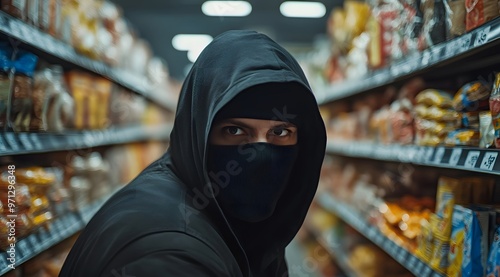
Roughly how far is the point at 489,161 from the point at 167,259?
974mm

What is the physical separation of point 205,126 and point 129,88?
300cm

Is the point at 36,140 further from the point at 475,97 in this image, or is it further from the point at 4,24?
the point at 475,97

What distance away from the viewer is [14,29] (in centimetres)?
179

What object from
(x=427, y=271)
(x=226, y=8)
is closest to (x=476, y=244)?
(x=427, y=271)

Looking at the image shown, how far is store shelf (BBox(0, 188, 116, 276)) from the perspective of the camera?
177 cm

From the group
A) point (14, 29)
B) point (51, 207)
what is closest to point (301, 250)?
point (51, 207)

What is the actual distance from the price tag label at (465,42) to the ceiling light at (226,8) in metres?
3.82

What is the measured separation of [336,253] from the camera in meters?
3.85

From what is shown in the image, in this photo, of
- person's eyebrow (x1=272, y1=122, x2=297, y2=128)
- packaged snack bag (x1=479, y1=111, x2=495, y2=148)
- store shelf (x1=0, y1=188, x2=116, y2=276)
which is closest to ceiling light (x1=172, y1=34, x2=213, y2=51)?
store shelf (x1=0, y1=188, x2=116, y2=276)

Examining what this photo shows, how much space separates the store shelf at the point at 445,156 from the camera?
1.48 m

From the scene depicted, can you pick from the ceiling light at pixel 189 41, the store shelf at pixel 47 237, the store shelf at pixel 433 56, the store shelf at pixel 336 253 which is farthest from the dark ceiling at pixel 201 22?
the store shelf at pixel 47 237

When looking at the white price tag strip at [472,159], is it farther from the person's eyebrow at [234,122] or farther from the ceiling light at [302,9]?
the ceiling light at [302,9]

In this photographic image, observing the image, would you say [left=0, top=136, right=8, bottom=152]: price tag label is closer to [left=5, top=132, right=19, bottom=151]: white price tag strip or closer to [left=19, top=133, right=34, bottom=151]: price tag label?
A: [left=5, top=132, right=19, bottom=151]: white price tag strip

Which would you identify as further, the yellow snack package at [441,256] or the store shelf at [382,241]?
the store shelf at [382,241]
